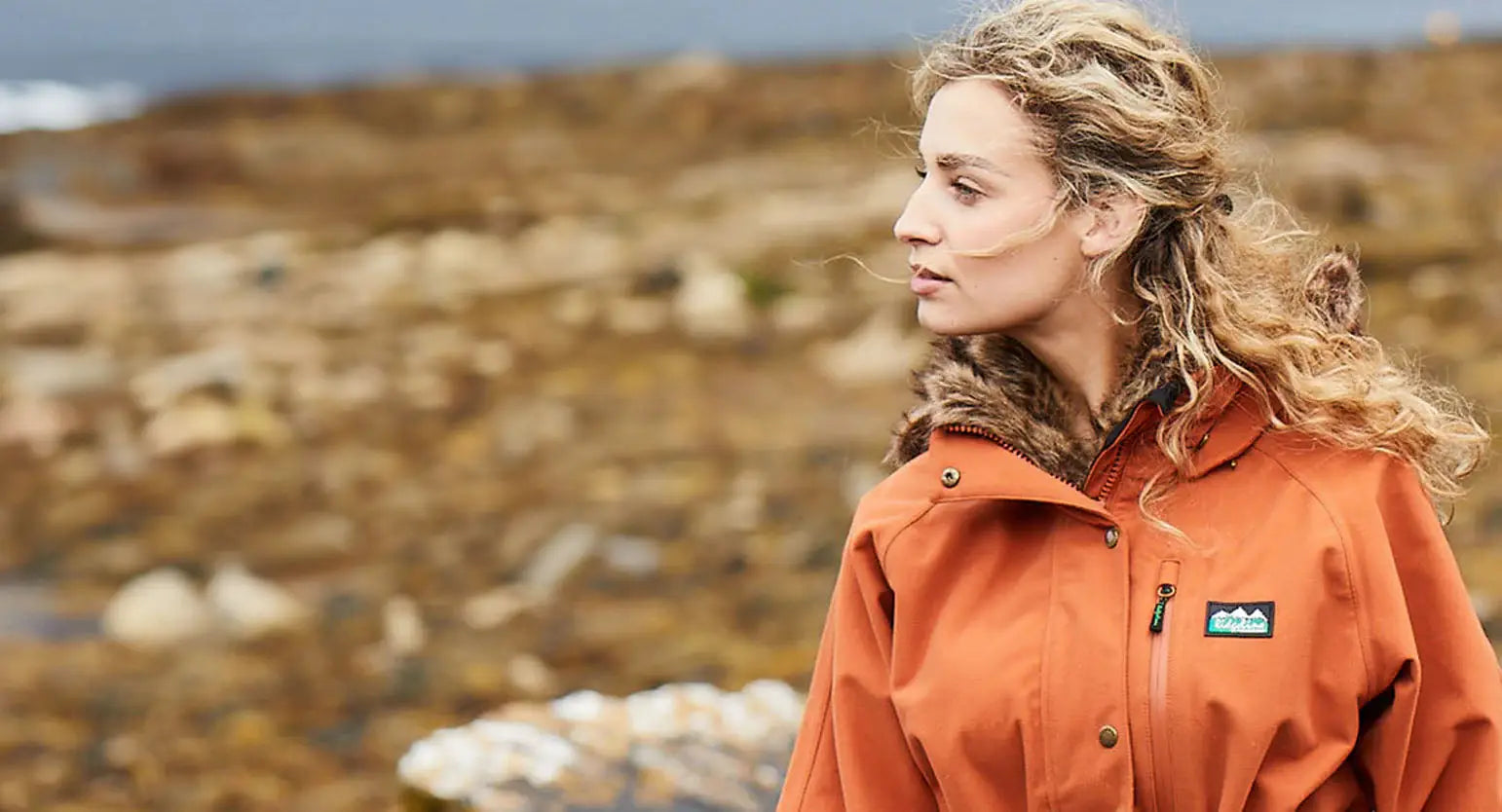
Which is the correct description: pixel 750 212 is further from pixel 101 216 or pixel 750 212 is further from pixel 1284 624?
pixel 1284 624

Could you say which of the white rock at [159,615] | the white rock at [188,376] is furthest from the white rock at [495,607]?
the white rock at [188,376]

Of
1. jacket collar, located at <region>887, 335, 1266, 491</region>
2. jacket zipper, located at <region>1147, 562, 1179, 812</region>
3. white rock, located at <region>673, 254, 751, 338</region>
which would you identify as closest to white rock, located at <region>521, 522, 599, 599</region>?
white rock, located at <region>673, 254, 751, 338</region>

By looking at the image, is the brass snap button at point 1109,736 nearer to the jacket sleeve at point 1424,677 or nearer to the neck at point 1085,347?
the jacket sleeve at point 1424,677

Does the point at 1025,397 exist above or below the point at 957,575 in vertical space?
above

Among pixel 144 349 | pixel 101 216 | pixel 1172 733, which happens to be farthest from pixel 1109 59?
pixel 101 216

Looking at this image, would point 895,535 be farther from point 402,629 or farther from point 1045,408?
point 402,629

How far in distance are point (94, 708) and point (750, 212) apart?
1005 centimetres

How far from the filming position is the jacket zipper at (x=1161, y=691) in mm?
2342

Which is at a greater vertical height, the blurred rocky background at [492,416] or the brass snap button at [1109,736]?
the blurred rocky background at [492,416]

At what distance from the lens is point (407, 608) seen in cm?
821

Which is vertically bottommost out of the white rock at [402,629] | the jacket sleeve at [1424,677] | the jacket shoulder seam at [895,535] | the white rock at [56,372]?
the jacket sleeve at [1424,677]

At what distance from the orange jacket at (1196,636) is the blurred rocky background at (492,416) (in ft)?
2.31

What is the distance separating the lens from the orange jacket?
7.59ft

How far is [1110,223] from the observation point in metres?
2.47
